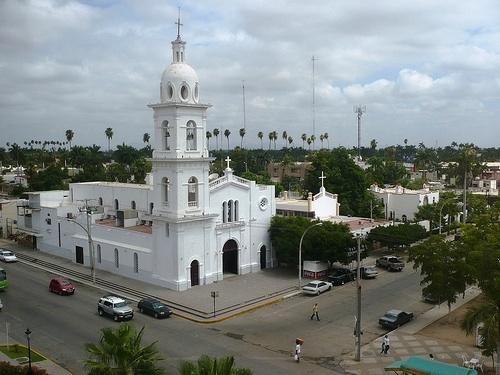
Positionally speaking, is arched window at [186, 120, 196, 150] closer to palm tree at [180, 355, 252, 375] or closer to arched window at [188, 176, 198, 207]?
arched window at [188, 176, 198, 207]

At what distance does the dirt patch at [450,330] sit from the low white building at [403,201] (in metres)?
44.7

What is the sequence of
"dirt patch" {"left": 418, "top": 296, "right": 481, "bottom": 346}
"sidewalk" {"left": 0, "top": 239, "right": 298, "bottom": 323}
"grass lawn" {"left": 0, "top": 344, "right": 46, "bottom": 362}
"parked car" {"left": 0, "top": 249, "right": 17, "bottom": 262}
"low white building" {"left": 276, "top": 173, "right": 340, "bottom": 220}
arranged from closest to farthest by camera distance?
"grass lawn" {"left": 0, "top": 344, "right": 46, "bottom": 362} < "dirt patch" {"left": 418, "top": 296, "right": 481, "bottom": 346} < "sidewalk" {"left": 0, "top": 239, "right": 298, "bottom": 323} < "parked car" {"left": 0, "top": 249, "right": 17, "bottom": 262} < "low white building" {"left": 276, "top": 173, "right": 340, "bottom": 220}

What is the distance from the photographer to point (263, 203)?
49.5 meters

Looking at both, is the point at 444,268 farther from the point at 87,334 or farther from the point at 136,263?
the point at 136,263

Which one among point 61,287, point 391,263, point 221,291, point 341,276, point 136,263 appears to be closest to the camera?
point 61,287

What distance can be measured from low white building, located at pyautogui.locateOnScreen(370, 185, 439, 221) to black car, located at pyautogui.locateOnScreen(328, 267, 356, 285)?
36.4 meters

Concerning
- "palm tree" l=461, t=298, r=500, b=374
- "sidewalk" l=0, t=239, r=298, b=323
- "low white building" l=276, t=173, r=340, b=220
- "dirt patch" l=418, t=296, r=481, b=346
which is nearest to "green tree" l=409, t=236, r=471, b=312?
"dirt patch" l=418, t=296, r=481, b=346

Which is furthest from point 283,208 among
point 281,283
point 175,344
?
point 175,344

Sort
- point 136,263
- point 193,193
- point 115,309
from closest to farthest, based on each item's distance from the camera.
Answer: point 115,309, point 193,193, point 136,263

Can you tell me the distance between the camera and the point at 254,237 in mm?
48312

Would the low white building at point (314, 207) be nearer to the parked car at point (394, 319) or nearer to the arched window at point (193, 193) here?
the arched window at point (193, 193)

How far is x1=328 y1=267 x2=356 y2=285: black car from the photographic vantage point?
1744 inches

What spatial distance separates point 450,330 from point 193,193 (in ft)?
72.4

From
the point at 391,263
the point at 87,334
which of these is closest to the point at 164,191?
the point at 87,334
